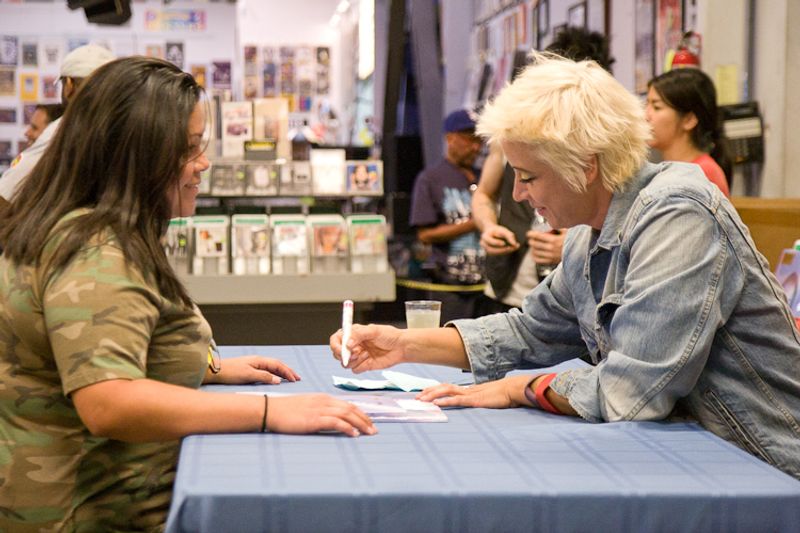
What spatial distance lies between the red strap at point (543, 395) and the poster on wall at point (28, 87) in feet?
37.2

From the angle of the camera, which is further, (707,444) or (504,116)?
(504,116)

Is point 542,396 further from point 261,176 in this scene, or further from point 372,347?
point 261,176

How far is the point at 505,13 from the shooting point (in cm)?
956

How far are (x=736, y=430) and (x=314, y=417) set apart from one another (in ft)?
2.54

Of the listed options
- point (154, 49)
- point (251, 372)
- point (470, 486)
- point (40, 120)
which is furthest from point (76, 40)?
point (470, 486)

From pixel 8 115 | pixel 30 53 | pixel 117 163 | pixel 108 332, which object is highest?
pixel 30 53

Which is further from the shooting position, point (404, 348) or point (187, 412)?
point (404, 348)

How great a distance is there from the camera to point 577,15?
24.2 ft

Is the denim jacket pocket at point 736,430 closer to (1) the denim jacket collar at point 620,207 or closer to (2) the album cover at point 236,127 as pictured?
(1) the denim jacket collar at point 620,207

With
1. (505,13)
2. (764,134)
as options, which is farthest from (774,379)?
(505,13)

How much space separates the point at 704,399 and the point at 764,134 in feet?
10.1

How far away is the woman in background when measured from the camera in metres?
4.46

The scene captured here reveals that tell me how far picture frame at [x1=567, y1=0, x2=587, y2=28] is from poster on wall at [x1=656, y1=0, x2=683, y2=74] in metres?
1.29

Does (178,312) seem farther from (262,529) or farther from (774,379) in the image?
(774,379)
